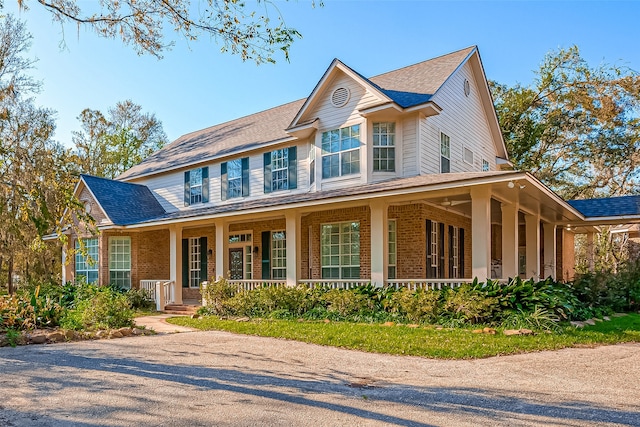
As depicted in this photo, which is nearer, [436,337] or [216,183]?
[436,337]

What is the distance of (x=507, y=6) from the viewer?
40.3 feet

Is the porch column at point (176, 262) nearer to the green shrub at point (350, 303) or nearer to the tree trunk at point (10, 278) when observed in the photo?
the green shrub at point (350, 303)

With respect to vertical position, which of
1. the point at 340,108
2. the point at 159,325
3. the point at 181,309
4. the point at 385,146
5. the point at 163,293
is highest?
the point at 340,108

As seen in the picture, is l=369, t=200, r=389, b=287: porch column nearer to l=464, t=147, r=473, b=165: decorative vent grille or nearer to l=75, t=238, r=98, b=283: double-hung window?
l=464, t=147, r=473, b=165: decorative vent grille

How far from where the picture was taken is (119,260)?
20047 mm

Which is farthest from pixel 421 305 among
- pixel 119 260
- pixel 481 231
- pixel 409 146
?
pixel 119 260

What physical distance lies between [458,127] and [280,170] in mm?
6432

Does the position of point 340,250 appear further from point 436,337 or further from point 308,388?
point 308,388

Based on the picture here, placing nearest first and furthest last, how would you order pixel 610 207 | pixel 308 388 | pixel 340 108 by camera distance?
pixel 308 388 → pixel 340 108 → pixel 610 207

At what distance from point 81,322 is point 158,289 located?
5.95 meters

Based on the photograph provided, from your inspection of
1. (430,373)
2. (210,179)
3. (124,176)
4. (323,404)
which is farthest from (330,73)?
(124,176)

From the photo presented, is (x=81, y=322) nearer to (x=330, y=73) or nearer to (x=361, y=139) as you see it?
(x=361, y=139)

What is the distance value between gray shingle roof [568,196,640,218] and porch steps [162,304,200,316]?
1405cm

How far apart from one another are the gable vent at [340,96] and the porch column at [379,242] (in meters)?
3.96
